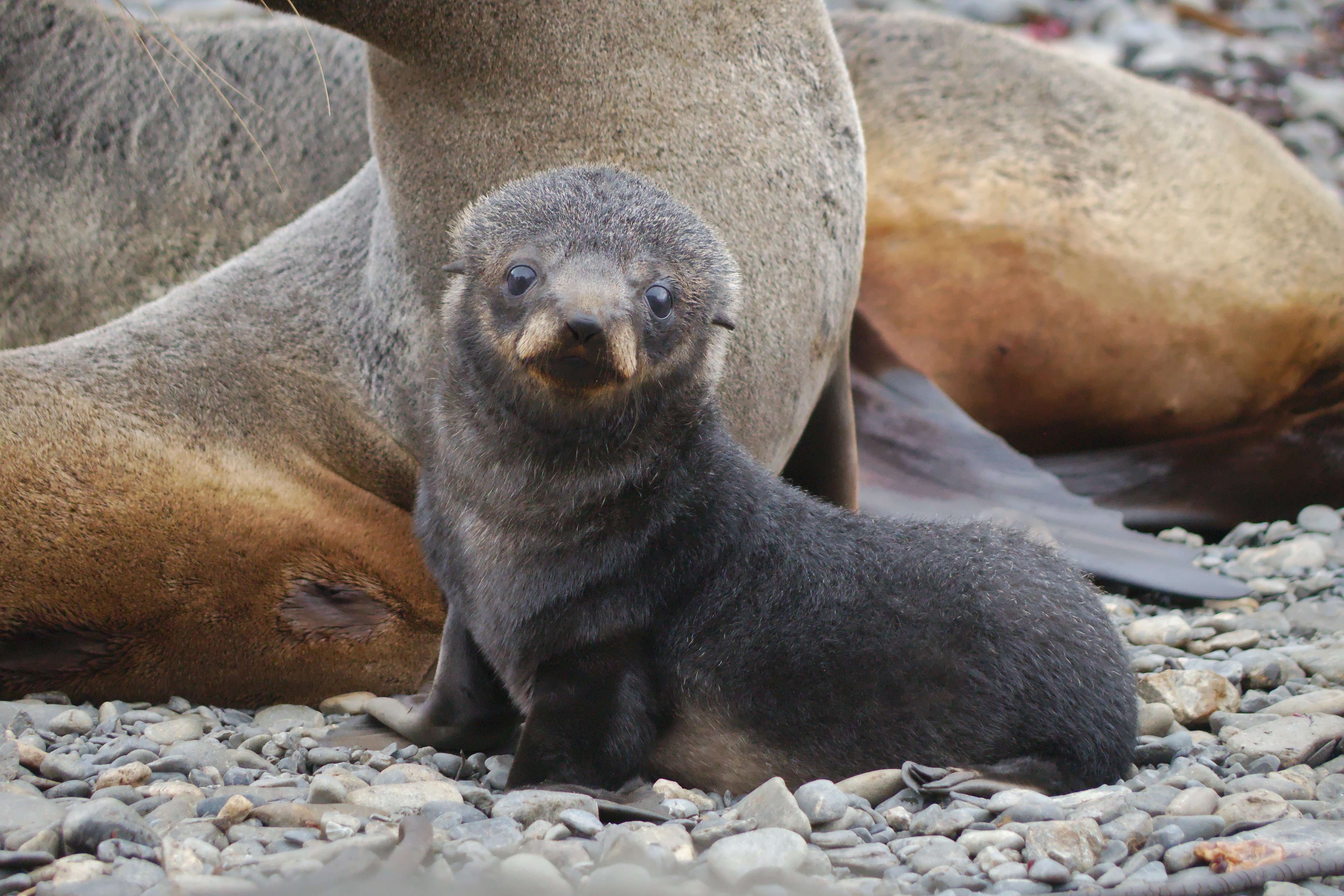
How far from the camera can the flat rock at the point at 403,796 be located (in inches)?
84.0

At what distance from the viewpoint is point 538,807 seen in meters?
2.07

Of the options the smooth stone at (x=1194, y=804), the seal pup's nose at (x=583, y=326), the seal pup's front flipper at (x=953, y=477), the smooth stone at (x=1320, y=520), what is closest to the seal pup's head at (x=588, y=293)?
the seal pup's nose at (x=583, y=326)

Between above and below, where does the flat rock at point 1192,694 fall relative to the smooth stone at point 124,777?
above

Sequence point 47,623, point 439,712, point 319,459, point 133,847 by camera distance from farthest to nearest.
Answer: point 319,459, point 47,623, point 439,712, point 133,847

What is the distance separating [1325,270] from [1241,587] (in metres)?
1.82

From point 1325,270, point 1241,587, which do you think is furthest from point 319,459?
point 1325,270

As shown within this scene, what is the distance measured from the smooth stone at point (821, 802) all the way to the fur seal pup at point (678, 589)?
215 millimetres

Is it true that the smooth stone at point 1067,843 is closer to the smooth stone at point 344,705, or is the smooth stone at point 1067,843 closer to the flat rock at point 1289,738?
the flat rock at point 1289,738

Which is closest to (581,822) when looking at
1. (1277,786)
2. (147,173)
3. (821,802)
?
(821,802)

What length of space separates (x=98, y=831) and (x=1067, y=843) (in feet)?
4.42

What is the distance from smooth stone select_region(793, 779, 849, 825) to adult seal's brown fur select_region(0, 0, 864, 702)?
1.30 meters

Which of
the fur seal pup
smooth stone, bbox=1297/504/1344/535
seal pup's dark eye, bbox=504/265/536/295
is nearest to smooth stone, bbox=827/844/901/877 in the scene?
the fur seal pup

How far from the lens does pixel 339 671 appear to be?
3143 mm

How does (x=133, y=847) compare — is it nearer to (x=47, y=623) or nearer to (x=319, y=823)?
(x=319, y=823)
